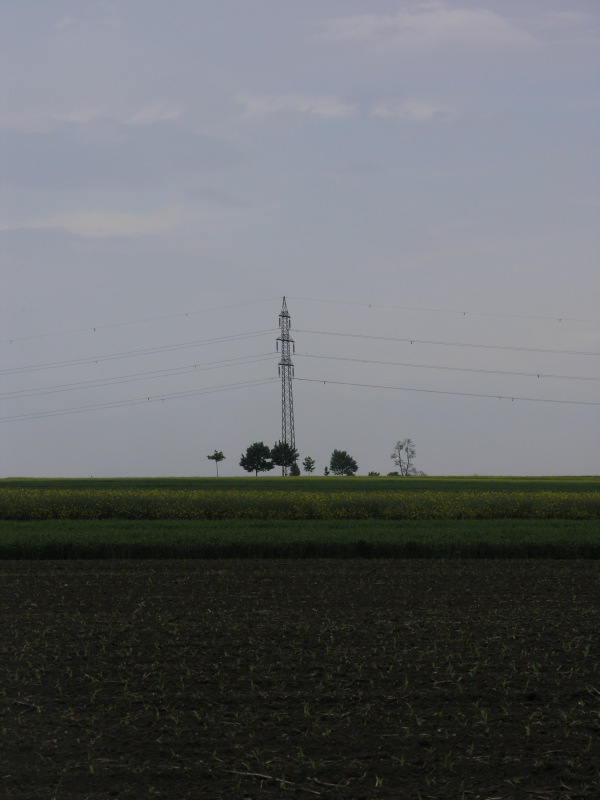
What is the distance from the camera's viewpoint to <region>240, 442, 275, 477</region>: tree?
279 ft

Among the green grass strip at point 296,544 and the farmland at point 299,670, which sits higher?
the green grass strip at point 296,544

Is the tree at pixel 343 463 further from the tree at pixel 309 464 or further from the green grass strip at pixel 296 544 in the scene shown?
the green grass strip at pixel 296 544

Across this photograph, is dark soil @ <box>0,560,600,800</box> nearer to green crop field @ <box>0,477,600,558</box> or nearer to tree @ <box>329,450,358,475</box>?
green crop field @ <box>0,477,600,558</box>

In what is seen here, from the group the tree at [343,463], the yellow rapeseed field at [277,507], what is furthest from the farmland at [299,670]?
the tree at [343,463]

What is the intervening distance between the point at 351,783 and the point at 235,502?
2474cm

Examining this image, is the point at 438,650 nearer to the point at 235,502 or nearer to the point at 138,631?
the point at 138,631

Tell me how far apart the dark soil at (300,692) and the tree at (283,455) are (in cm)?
6271

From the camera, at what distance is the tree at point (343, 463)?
109 meters

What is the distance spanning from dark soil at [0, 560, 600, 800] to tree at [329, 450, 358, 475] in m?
92.3

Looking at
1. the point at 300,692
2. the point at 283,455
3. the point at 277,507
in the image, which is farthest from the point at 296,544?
the point at 283,455

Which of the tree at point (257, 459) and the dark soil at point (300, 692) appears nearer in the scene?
the dark soil at point (300, 692)

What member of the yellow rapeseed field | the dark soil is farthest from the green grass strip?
the yellow rapeseed field

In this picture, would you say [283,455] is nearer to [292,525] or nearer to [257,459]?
[257,459]

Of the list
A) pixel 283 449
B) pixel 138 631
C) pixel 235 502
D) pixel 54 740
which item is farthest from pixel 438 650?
pixel 283 449
